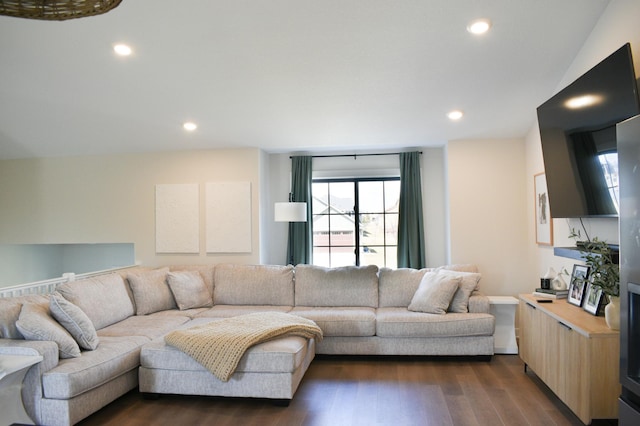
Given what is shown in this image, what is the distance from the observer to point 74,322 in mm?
3178

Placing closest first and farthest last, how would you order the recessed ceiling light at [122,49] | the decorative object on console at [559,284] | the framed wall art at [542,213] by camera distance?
the recessed ceiling light at [122,49] → the decorative object on console at [559,284] → the framed wall art at [542,213]

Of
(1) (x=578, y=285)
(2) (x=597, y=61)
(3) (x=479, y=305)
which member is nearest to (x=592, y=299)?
(1) (x=578, y=285)

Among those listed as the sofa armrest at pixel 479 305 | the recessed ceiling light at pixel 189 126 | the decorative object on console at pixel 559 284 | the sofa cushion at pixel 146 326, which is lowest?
the sofa cushion at pixel 146 326

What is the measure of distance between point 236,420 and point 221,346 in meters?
0.49

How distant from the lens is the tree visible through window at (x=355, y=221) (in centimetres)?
586

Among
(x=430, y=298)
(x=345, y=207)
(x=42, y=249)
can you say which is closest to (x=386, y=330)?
(x=430, y=298)

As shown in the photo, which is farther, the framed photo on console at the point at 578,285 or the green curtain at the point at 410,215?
the green curtain at the point at 410,215

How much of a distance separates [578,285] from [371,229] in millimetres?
2885

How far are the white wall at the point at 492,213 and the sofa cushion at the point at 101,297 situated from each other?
3.52 meters

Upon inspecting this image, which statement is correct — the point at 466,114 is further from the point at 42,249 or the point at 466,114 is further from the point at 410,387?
the point at 42,249

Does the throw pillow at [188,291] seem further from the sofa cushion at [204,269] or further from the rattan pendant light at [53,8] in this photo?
the rattan pendant light at [53,8]

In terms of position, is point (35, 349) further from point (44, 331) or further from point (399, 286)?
point (399, 286)

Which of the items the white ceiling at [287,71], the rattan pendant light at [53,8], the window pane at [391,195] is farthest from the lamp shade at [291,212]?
the rattan pendant light at [53,8]

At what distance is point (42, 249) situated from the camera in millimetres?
6531
